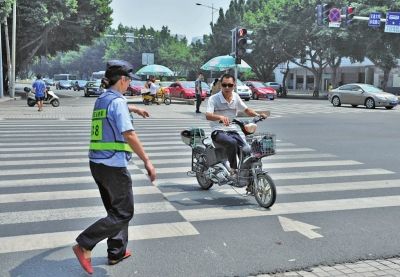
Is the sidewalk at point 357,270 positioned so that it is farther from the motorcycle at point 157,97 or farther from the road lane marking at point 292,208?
the motorcycle at point 157,97

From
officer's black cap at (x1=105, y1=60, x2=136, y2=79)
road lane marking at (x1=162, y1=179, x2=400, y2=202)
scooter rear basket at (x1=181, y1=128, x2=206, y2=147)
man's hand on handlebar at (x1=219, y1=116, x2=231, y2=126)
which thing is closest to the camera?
officer's black cap at (x1=105, y1=60, x2=136, y2=79)

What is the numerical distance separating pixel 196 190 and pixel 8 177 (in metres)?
2.83

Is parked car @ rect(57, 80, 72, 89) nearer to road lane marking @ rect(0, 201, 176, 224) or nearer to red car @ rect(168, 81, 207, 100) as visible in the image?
red car @ rect(168, 81, 207, 100)

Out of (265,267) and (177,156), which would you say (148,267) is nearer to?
(265,267)

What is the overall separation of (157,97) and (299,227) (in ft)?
86.1

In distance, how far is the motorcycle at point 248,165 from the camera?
6465mm

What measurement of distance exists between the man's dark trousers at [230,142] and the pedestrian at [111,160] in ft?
8.22

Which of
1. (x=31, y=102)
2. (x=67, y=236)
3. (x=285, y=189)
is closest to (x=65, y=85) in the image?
(x=31, y=102)

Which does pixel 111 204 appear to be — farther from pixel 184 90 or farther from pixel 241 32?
pixel 184 90

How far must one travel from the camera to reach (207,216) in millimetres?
6051

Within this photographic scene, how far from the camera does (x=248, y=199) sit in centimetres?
691

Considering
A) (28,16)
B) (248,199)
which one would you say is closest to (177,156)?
(248,199)

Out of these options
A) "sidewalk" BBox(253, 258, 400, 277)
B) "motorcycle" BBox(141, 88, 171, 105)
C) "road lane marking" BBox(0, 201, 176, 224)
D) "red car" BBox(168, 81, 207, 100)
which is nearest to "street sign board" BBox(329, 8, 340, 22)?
"motorcycle" BBox(141, 88, 171, 105)

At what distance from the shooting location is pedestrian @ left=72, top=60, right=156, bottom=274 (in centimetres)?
425
